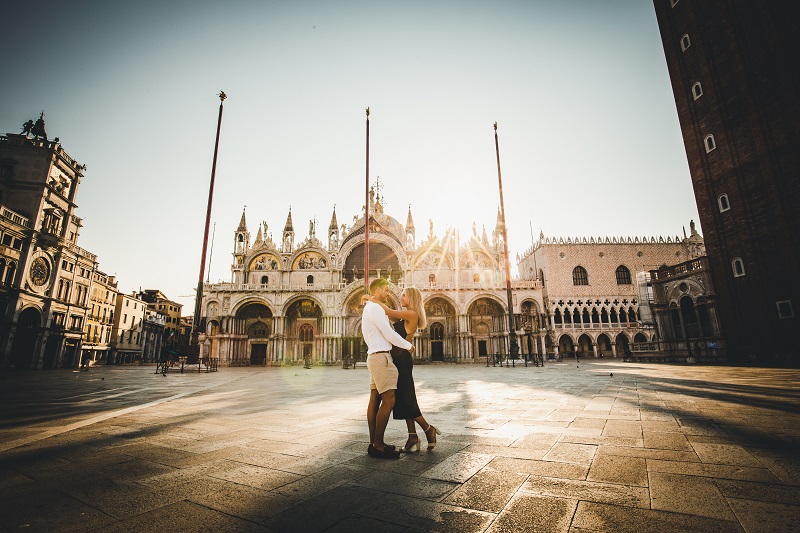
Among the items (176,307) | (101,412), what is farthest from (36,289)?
(176,307)

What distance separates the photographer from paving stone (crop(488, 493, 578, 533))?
6.59 ft

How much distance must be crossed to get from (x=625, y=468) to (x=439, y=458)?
161 centimetres

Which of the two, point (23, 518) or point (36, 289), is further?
point (36, 289)

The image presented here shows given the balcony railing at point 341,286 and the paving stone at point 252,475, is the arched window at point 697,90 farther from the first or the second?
the paving stone at point 252,475

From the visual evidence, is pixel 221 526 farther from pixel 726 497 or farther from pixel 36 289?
pixel 36 289

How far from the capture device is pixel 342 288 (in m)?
37.9

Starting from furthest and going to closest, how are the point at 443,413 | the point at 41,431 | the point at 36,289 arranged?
the point at 36,289 < the point at 443,413 < the point at 41,431

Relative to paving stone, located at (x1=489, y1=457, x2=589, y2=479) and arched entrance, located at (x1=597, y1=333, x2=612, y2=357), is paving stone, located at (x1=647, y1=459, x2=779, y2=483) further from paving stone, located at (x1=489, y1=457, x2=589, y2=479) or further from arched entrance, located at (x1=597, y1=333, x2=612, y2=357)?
arched entrance, located at (x1=597, y1=333, x2=612, y2=357)

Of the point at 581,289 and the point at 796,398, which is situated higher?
the point at 581,289

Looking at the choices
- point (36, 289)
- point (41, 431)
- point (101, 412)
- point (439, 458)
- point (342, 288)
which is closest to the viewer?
point (439, 458)

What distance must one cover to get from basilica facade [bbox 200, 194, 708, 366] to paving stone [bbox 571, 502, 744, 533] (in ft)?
105

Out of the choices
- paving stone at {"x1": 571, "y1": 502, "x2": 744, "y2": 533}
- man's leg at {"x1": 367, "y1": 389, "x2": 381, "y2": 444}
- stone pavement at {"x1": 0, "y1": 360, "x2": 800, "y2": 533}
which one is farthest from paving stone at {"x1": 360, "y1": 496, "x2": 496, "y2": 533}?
man's leg at {"x1": 367, "y1": 389, "x2": 381, "y2": 444}

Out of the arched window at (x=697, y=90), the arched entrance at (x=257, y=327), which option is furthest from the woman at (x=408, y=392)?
the arched entrance at (x=257, y=327)

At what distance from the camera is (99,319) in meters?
43.1
